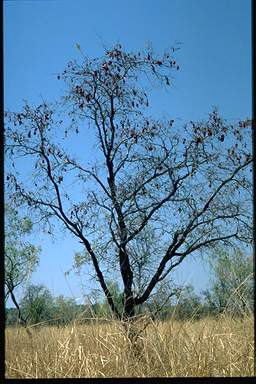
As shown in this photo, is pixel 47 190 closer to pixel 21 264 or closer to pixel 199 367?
pixel 21 264

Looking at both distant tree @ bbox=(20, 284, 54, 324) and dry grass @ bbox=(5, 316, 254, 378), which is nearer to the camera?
dry grass @ bbox=(5, 316, 254, 378)

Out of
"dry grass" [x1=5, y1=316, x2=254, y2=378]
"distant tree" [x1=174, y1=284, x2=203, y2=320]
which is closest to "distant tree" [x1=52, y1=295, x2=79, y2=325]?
"dry grass" [x1=5, y1=316, x2=254, y2=378]

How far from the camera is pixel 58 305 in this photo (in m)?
2.55

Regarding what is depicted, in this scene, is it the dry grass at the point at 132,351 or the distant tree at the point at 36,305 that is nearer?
the dry grass at the point at 132,351

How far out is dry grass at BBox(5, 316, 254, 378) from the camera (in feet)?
7.09

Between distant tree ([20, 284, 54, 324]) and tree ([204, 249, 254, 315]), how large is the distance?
0.78 metres

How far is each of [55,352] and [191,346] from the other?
23.2 inches

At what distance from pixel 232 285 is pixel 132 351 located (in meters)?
Result: 0.64

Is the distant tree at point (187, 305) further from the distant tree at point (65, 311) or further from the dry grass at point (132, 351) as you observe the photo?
the distant tree at point (65, 311)

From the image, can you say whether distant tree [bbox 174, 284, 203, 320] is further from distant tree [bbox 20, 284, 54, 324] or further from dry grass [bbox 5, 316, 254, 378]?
distant tree [bbox 20, 284, 54, 324]

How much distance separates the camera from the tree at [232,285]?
252 centimetres

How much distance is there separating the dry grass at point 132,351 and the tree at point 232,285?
0.08m

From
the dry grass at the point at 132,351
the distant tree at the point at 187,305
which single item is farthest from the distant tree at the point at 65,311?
the distant tree at the point at 187,305
